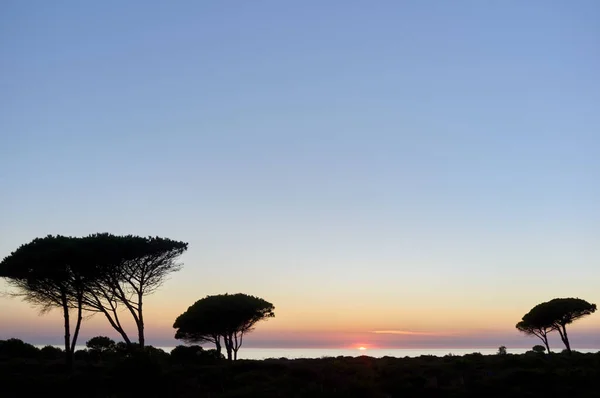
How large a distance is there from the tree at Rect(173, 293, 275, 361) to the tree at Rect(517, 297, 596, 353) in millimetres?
31256

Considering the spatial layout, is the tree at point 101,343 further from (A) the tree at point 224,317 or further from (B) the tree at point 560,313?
(B) the tree at point 560,313

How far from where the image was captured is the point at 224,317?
168ft

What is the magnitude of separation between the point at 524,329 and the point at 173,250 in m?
48.5

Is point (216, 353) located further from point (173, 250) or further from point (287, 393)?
point (287, 393)

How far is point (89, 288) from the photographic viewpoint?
124 feet

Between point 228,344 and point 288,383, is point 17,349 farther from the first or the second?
point 288,383

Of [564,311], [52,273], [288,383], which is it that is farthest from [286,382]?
[564,311]

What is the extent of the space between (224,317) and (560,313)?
122 feet

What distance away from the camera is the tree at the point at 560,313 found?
58250mm

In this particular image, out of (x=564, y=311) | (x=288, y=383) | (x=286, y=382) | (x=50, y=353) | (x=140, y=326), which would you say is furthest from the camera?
(x=564, y=311)

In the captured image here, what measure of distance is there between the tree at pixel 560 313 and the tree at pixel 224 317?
31256 mm

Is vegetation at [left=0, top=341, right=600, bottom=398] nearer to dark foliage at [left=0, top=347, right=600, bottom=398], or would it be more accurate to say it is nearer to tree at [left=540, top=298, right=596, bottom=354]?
dark foliage at [left=0, top=347, right=600, bottom=398]

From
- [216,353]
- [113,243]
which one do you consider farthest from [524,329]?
[113,243]

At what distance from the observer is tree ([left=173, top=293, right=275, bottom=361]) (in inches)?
2023
